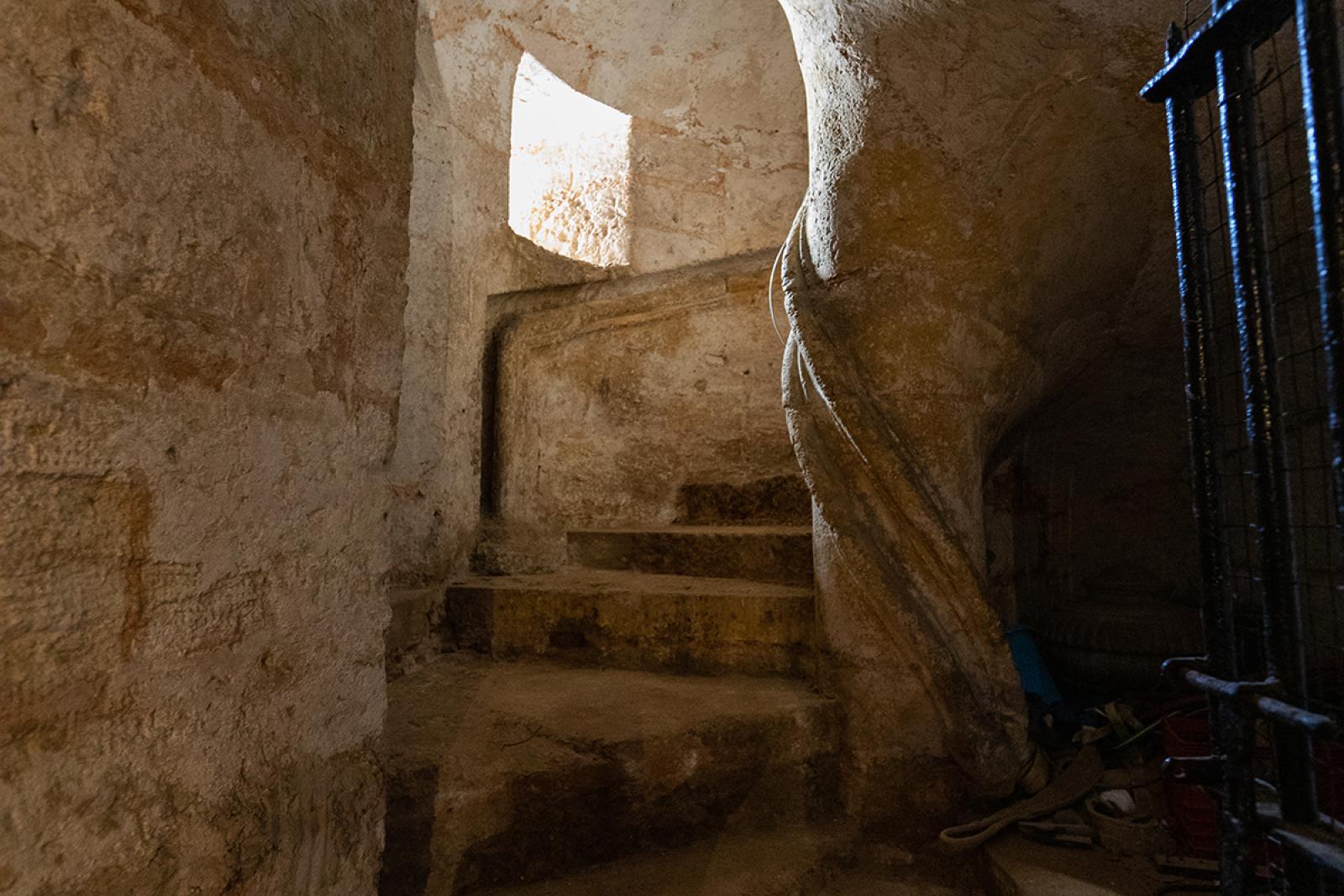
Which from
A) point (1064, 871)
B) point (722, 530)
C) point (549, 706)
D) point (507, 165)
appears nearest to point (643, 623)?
point (549, 706)

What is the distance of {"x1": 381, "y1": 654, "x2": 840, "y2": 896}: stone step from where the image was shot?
5.02ft

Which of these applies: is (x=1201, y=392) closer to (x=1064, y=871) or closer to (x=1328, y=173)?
(x=1328, y=173)

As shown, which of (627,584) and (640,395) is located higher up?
(640,395)

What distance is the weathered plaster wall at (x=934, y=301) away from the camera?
1.83 metres

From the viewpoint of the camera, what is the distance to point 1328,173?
81 cm

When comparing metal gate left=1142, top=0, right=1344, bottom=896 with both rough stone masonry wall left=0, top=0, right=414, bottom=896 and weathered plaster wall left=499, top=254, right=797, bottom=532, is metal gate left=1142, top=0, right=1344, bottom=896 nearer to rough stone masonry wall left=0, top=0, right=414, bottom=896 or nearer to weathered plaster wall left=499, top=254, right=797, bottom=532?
rough stone masonry wall left=0, top=0, right=414, bottom=896

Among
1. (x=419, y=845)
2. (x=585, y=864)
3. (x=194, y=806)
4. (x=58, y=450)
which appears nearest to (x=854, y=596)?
(x=585, y=864)

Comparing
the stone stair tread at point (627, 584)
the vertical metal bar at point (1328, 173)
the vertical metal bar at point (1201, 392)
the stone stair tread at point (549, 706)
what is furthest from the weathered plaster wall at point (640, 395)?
the vertical metal bar at point (1328, 173)

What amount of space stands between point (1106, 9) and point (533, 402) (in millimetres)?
2294

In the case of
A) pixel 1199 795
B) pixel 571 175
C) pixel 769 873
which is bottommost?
pixel 769 873

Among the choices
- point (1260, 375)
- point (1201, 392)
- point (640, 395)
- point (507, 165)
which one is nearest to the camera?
point (1260, 375)

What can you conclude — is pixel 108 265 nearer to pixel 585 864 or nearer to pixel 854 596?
pixel 585 864

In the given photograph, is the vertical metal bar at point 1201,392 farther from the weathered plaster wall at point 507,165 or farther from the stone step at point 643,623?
the weathered plaster wall at point 507,165

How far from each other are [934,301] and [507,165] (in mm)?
2097
